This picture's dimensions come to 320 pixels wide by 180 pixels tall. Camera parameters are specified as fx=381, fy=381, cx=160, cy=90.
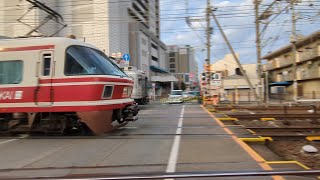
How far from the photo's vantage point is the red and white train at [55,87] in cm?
1157

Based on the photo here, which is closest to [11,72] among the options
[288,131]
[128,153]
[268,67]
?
[128,153]

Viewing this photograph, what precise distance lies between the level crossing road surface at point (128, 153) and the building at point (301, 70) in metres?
29.7

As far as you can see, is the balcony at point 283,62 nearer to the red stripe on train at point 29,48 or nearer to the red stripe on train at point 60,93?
the red stripe on train at point 60,93

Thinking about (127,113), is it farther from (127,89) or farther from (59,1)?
(59,1)

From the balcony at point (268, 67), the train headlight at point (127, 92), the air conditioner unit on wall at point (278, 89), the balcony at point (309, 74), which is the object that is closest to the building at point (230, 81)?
the balcony at point (268, 67)

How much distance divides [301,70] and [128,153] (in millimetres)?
47699

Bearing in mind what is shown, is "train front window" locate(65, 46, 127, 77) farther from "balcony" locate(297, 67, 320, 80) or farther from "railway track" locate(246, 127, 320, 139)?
"balcony" locate(297, 67, 320, 80)

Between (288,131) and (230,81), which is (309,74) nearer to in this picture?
(230,81)

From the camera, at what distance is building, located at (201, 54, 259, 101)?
110 feet

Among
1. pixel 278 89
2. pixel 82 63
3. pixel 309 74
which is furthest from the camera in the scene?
pixel 278 89

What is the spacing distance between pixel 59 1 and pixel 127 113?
63294 millimetres

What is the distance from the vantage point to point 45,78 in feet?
39.1

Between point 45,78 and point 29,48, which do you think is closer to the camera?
point 45,78

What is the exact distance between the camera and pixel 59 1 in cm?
7150
